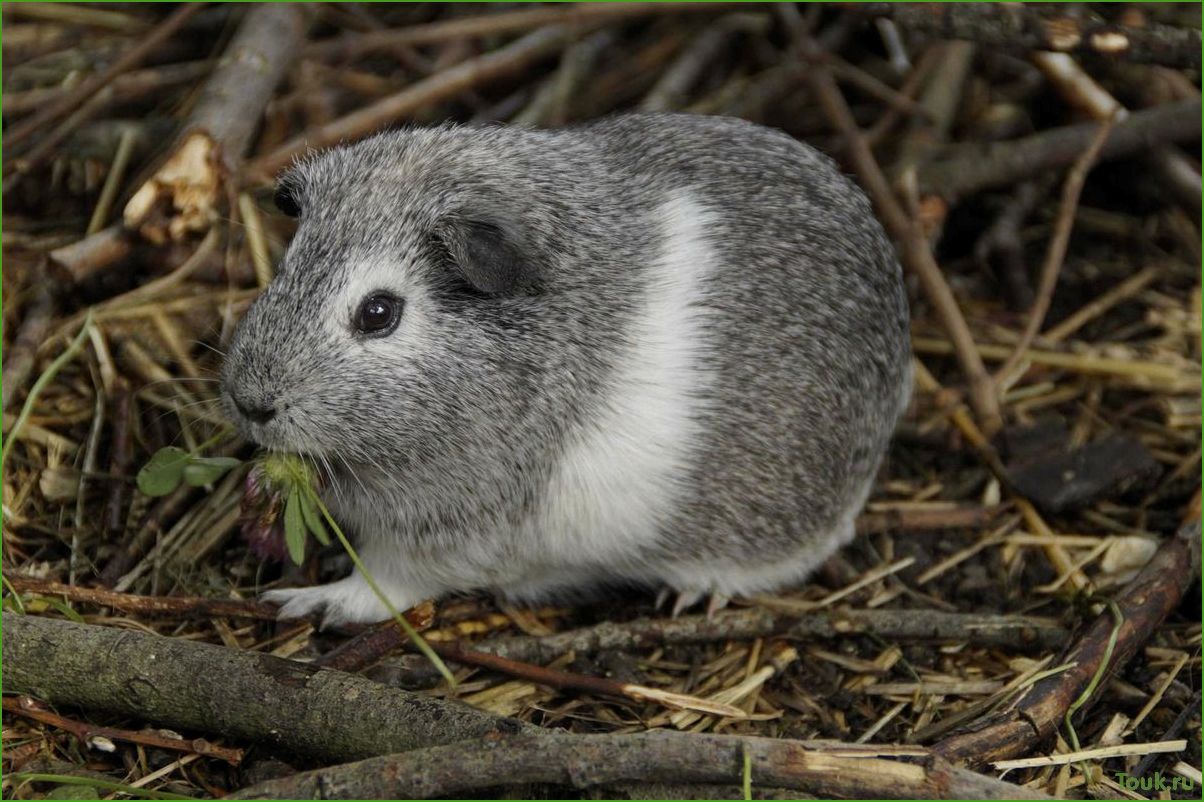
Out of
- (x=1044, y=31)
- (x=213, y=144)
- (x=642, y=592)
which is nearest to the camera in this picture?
(x=642, y=592)

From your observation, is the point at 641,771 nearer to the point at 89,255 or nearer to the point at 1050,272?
the point at 89,255

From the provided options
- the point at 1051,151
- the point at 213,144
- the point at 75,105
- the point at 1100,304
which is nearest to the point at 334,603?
the point at 213,144

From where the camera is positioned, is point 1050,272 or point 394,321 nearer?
point 394,321

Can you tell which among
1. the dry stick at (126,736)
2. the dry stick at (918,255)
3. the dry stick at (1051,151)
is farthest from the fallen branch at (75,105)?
the dry stick at (1051,151)

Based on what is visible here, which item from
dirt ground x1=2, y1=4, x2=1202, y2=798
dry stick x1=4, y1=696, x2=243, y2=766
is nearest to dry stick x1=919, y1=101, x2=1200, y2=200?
dirt ground x1=2, y1=4, x2=1202, y2=798

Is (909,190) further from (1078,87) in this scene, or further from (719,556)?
(719,556)

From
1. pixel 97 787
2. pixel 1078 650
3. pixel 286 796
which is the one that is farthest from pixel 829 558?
pixel 97 787
